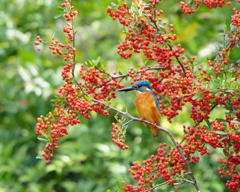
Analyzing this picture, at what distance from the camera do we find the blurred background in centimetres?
573

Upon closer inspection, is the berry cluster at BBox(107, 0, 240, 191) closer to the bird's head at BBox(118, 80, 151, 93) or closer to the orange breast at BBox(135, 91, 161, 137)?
the bird's head at BBox(118, 80, 151, 93)

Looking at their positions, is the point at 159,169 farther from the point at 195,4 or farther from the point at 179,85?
the point at 195,4

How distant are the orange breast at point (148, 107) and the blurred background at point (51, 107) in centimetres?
158

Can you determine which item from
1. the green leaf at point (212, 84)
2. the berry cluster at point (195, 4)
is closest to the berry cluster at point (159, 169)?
the green leaf at point (212, 84)

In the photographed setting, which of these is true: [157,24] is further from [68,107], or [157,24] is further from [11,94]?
[11,94]

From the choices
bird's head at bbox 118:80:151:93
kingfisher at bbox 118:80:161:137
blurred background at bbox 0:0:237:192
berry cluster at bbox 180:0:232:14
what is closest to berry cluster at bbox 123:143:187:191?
bird's head at bbox 118:80:151:93

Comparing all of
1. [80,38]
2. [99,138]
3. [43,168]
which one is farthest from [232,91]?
[80,38]

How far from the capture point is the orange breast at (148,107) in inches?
147

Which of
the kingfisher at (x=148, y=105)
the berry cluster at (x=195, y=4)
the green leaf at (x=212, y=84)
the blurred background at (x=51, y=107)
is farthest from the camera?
the blurred background at (x=51, y=107)

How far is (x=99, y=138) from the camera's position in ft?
20.0

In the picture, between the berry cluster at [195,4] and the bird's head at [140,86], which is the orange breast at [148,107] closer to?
the bird's head at [140,86]

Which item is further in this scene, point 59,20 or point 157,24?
point 59,20

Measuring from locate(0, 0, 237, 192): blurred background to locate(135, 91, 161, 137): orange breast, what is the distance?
1.58 m

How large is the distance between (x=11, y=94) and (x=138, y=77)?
136 inches
